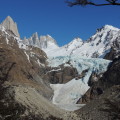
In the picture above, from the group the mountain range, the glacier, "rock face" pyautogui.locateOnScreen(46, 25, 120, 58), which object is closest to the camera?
the mountain range

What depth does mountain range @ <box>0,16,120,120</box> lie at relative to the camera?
63.2ft

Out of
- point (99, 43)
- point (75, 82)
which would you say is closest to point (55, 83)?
point (75, 82)

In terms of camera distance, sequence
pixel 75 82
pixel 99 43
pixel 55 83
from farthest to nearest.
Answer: pixel 99 43 < pixel 55 83 < pixel 75 82

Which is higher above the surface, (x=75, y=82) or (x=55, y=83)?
(x=55, y=83)

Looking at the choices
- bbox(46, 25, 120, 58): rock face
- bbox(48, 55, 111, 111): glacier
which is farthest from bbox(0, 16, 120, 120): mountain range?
bbox(46, 25, 120, 58): rock face

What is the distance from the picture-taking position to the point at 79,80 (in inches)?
4365

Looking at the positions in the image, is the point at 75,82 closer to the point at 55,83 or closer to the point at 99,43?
the point at 55,83

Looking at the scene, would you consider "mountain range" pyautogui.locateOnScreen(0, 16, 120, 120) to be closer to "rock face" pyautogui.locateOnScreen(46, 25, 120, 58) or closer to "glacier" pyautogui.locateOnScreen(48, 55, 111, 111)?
"glacier" pyautogui.locateOnScreen(48, 55, 111, 111)

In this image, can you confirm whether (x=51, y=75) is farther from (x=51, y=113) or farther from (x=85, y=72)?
(x=51, y=113)

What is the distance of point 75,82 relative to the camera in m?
109

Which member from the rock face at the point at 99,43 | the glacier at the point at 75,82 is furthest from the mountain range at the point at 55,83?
the rock face at the point at 99,43

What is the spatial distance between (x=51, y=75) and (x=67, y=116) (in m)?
97.8

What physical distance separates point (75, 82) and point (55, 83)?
10.2 meters

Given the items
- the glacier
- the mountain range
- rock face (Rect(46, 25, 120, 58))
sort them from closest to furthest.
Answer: the mountain range < the glacier < rock face (Rect(46, 25, 120, 58))
